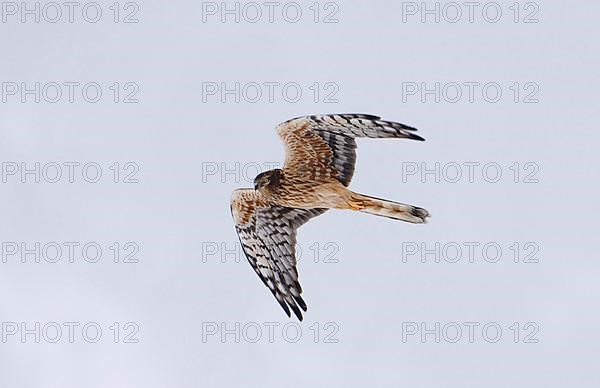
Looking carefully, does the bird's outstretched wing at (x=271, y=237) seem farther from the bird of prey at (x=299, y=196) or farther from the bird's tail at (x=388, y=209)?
the bird's tail at (x=388, y=209)

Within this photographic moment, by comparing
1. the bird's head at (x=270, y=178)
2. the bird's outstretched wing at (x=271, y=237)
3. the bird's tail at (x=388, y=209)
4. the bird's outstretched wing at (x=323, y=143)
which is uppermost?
the bird's outstretched wing at (x=323, y=143)

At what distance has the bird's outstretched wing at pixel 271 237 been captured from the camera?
594 inches

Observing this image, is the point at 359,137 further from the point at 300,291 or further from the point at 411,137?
the point at 300,291

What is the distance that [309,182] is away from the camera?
1444cm

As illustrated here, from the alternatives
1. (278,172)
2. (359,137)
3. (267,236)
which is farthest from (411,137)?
(267,236)

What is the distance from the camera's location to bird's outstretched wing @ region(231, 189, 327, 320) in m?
15.1

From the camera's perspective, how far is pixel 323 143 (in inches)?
560

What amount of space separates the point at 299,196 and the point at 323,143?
742 millimetres

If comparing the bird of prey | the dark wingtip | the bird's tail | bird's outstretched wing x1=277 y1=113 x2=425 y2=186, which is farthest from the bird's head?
the dark wingtip

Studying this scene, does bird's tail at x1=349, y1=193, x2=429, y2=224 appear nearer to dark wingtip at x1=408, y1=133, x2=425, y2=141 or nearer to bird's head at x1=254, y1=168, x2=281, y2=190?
bird's head at x1=254, y1=168, x2=281, y2=190

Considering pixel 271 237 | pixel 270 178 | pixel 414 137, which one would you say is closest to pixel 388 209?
pixel 414 137

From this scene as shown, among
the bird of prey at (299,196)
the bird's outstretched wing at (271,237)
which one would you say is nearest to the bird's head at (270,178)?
A: the bird of prey at (299,196)

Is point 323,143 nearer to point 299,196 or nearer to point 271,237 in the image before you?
point 299,196

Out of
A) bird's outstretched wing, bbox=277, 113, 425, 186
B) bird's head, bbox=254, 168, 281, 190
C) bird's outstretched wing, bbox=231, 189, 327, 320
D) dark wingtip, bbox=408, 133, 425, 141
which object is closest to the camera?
dark wingtip, bbox=408, 133, 425, 141
